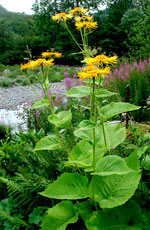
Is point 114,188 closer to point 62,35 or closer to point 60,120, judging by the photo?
point 60,120

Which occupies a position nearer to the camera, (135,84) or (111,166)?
(111,166)

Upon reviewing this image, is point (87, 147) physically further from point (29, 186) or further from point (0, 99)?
point (0, 99)

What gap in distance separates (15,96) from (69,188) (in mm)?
6894

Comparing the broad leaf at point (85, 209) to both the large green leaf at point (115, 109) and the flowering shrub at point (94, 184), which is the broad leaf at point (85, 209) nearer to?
the flowering shrub at point (94, 184)

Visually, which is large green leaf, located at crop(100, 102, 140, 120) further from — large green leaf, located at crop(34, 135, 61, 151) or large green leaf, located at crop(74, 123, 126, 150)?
large green leaf, located at crop(34, 135, 61, 151)

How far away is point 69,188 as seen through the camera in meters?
0.85

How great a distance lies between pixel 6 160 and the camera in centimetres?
131

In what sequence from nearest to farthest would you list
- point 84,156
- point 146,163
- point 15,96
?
point 84,156, point 146,163, point 15,96

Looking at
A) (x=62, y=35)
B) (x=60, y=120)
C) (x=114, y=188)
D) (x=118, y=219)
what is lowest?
(x=118, y=219)

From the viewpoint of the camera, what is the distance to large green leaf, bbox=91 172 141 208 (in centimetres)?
81

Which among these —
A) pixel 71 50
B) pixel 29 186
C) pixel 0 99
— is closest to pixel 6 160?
pixel 29 186

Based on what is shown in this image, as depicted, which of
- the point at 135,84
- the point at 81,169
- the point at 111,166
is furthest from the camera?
the point at 135,84

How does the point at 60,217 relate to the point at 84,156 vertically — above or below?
below

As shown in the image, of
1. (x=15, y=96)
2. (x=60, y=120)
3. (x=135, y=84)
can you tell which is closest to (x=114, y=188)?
(x=60, y=120)
